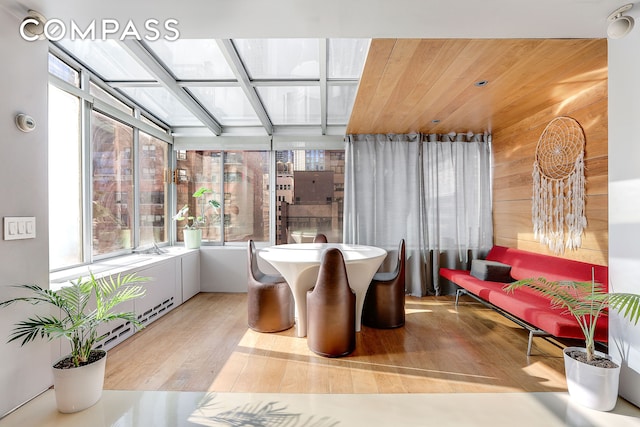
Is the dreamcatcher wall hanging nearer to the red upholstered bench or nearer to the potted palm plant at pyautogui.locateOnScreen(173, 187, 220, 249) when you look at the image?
the red upholstered bench

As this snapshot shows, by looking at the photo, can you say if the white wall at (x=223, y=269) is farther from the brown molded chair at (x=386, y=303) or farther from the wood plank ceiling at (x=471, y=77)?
the wood plank ceiling at (x=471, y=77)

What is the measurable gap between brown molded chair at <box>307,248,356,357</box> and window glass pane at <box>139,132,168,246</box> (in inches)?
106

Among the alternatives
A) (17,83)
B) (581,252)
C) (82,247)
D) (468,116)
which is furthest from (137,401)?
(468,116)

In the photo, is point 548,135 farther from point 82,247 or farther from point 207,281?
point 82,247

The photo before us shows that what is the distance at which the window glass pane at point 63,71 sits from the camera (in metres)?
2.53

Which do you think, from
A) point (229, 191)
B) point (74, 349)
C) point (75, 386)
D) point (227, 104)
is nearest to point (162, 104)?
point (227, 104)

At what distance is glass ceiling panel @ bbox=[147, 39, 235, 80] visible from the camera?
2439 millimetres

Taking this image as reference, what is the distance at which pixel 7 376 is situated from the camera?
165 centimetres

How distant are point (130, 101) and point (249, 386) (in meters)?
3.42

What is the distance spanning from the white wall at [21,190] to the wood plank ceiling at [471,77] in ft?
6.88

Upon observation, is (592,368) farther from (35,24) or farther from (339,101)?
(35,24)

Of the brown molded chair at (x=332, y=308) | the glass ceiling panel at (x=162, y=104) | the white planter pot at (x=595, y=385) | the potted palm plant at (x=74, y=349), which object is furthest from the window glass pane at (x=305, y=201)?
the white planter pot at (x=595, y=385)

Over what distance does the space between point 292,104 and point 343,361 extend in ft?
9.52

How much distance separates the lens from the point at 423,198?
167 inches
